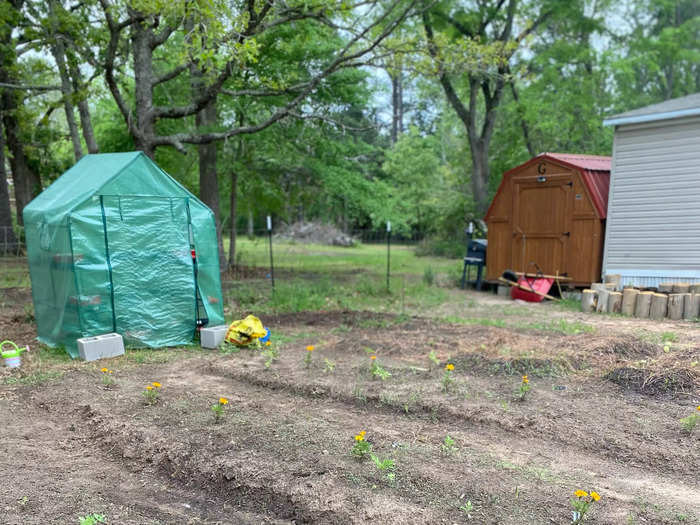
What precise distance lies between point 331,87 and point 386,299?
17.8 feet

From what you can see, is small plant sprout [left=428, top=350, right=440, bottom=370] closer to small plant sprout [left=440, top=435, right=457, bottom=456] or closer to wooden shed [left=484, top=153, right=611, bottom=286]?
small plant sprout [left=440, top=435, right=457, bottom=456]

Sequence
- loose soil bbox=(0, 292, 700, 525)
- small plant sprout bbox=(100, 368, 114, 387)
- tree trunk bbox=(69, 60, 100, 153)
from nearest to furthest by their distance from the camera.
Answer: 1. loose soil bbox=(0, 292, 700, 525)
2. small plant sprout bbox=(100, 368, 114, 387)
3. tree trunk bbox=(69, 60, 100, 153)

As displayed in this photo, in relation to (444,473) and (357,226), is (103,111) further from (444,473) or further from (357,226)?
(357,226)

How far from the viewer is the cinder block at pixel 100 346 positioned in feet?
19.7

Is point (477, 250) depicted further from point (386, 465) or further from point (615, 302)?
point (386, 465)

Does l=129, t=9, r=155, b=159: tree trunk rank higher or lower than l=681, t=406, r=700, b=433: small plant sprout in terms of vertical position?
higher

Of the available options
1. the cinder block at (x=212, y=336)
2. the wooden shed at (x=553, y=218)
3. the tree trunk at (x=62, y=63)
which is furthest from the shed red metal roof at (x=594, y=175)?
the tree trunk at (x=62, y=63)

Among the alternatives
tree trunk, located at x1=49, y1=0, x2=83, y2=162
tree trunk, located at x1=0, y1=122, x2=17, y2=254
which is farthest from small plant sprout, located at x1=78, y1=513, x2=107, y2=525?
tree trunk, located at x1=0, y1=122, x2=17, y2=254

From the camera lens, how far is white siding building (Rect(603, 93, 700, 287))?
367 inches

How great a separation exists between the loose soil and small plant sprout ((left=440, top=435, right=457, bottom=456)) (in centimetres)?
3

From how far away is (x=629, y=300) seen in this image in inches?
355

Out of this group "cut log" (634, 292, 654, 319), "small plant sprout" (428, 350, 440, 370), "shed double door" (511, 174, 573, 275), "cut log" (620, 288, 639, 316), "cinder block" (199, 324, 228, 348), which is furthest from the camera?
"shed double door" (511, 174, 573, 275)

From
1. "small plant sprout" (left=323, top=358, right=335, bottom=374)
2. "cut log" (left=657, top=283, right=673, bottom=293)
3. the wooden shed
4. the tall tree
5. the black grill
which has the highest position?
the tall tree

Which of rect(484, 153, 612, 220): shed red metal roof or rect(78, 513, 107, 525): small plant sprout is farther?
→ rect(484, 153, 612, 220): shed red metal roof
